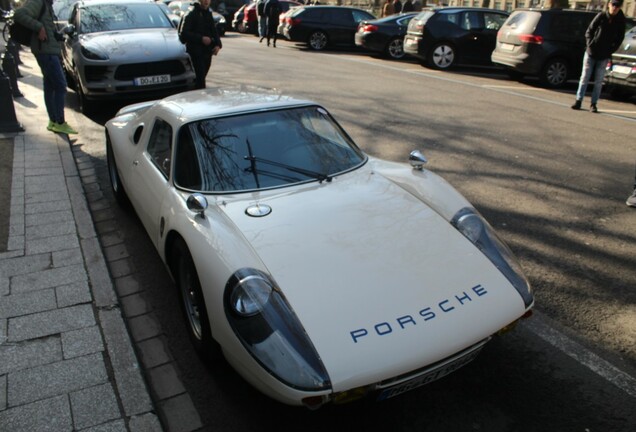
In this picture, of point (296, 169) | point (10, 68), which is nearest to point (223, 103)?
point (296, 169)

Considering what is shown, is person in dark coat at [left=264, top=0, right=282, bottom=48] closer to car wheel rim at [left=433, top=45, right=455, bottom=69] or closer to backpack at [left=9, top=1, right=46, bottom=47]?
car wheel rim at [left=433, top=45, right=455, bottom=69]

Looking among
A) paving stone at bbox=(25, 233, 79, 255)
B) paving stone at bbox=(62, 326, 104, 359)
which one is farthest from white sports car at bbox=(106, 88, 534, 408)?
paving stone at bbox=(25, 233, 79, 255)

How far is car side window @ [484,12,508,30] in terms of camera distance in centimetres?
1411

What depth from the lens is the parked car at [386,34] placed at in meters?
16.2

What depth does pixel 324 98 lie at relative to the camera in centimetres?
991

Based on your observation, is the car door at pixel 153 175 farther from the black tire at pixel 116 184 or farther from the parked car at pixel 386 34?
the parked car at pixel 386 34

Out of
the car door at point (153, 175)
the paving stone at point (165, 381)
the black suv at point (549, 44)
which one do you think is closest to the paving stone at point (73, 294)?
the car door at point (153, 175)

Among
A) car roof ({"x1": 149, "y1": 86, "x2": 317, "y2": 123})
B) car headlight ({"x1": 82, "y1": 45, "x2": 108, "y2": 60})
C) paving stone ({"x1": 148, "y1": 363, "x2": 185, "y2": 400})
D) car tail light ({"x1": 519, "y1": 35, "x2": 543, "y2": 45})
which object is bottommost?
paving stone ({"x1": 148, "y1": 363, "x2": 185, "y2": 400})

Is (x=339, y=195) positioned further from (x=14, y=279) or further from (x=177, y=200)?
(x=14, y=279)

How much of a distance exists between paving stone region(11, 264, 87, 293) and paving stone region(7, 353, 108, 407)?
0.93 m

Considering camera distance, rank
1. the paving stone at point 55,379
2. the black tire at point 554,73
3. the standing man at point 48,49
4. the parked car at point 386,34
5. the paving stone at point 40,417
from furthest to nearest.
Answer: the parked car at point 386,34
the black tire at point 554,73
the standing man at point 48,49
the paving stone at point 55,379
the paving stone at point 40,417

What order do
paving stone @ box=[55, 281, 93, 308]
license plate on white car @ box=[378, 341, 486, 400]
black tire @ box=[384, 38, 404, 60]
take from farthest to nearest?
black tire @ box=[384, 38, 404, 60] < paving stone @ box=[55, 281, 93, 308] < license plate on white car @ box=[378, 341, 486, 400]

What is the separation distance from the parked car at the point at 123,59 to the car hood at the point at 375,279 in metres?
5.82

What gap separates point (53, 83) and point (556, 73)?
397 inches
